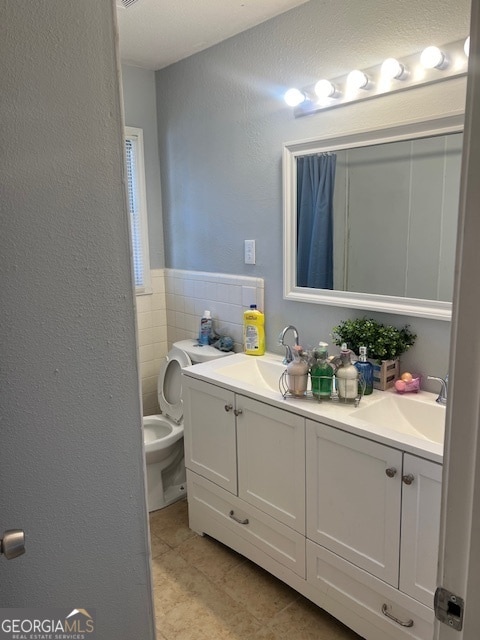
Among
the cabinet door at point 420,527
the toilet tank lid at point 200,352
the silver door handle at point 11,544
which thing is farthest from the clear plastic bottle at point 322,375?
the silver door handle at point 11,544

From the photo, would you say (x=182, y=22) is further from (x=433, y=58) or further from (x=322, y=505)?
(x=322, y=505)

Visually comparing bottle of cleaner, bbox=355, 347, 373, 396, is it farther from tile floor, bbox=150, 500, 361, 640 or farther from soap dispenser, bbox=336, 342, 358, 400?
tile floor, bbox=150, 500, 361, 640

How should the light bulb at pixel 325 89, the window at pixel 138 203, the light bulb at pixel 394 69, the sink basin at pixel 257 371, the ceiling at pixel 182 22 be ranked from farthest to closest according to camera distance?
1. the window at pixel 138 203
2. the sink basin at pixel 257 371
3. the ceiling at pixel 182 22
4. the light bulb at pixel 325 89
5. the light bulb at pixel 394 69

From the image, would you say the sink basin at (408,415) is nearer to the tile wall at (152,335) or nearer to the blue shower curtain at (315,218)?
the blue shower curtain at (315,218)

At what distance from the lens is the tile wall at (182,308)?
8.68 feet

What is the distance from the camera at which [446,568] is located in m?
0.76

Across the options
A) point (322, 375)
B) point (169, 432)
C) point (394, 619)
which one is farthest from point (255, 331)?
point (394, 619)

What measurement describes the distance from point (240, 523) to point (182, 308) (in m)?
1.31

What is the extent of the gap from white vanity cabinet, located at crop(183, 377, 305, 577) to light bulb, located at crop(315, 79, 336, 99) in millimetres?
1268

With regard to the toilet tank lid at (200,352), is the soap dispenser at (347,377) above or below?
Result: above

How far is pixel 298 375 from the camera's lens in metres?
1.91

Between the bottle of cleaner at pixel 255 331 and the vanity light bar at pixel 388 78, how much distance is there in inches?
36.7

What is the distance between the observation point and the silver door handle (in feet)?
2.39

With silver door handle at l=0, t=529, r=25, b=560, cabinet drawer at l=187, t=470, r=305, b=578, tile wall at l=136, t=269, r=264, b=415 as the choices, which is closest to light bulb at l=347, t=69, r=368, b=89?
tile wall at l=136, t=269, r=264, b=415
